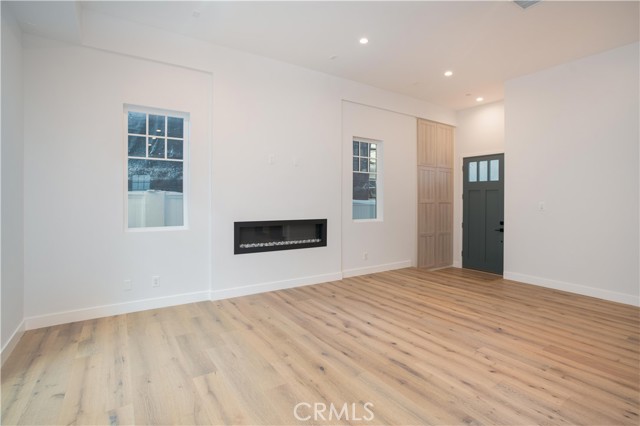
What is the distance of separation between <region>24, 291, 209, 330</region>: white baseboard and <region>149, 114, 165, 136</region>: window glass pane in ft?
6.57

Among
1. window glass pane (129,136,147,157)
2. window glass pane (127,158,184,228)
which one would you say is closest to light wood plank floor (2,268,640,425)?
window glass pane (127,158,184,228)

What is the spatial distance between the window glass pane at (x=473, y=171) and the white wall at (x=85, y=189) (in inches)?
215

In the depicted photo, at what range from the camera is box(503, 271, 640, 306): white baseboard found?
161 inches

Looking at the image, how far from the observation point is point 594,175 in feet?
14.4

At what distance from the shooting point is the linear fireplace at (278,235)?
4363 mm

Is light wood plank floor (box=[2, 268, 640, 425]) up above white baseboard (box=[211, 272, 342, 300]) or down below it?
below

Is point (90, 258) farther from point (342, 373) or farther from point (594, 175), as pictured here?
point (594, 175)

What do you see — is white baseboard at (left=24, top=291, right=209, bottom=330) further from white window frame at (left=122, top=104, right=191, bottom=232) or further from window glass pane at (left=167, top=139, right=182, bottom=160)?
window glass pane at (left=167, top=139, right=182, bottom=160)

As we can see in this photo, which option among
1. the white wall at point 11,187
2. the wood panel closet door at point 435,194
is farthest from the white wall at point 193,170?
the wood panel closet door at point 435,194

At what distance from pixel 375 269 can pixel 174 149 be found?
3.81 meters

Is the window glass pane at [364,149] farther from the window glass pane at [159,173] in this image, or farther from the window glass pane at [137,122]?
the window glass pane at [137,122]

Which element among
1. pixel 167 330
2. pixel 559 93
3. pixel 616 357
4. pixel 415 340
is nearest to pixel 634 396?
pixel 616 357

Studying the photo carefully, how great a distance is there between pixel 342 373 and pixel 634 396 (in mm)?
1934

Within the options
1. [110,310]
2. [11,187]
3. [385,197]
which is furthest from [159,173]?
[385,197]
